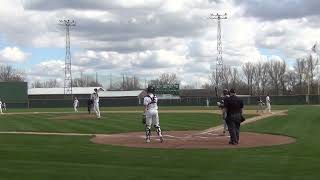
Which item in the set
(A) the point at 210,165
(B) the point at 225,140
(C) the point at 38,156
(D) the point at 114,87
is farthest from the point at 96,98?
(D) the point at 114,87

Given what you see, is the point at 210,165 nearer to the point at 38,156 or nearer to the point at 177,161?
the point at 177,161

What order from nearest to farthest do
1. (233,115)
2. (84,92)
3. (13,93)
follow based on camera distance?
(233,115) < (13,93) < (84,92)

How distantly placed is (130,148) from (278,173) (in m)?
6.28

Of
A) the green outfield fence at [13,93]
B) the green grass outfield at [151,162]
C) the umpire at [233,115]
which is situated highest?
the green outfield fence at [13,93]

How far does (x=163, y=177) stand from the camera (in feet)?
32.4

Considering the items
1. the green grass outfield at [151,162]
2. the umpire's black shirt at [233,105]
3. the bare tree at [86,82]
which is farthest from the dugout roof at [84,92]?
the green grass outfield at [151,162]

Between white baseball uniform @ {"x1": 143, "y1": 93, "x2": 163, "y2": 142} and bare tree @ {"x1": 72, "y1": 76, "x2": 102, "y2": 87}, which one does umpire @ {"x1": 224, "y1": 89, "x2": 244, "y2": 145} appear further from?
bare tree @ {"x1": 72, "y1": 76, "x2": 102, "y2": 87}

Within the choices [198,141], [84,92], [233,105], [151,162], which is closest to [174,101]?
[84,92]

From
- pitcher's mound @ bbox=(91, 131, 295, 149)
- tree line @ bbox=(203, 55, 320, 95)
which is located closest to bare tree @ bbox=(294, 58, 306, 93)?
tree line @ bbox=(203, 55, 320, 95)

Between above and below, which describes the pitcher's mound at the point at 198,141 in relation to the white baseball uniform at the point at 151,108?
below

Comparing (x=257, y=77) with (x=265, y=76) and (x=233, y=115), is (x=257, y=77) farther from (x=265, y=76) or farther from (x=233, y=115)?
(x=233, y=115)

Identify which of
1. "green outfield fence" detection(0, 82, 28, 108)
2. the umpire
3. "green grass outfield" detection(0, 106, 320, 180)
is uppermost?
"green outfield fence" detection(0, 82, 28, 108)

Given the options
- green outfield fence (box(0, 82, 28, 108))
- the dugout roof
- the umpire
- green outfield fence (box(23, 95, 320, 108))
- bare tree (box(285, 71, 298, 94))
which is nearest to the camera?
the umpire

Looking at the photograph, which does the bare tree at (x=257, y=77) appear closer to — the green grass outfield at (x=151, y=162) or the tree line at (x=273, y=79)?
the tree line at (x=273, y=79)
